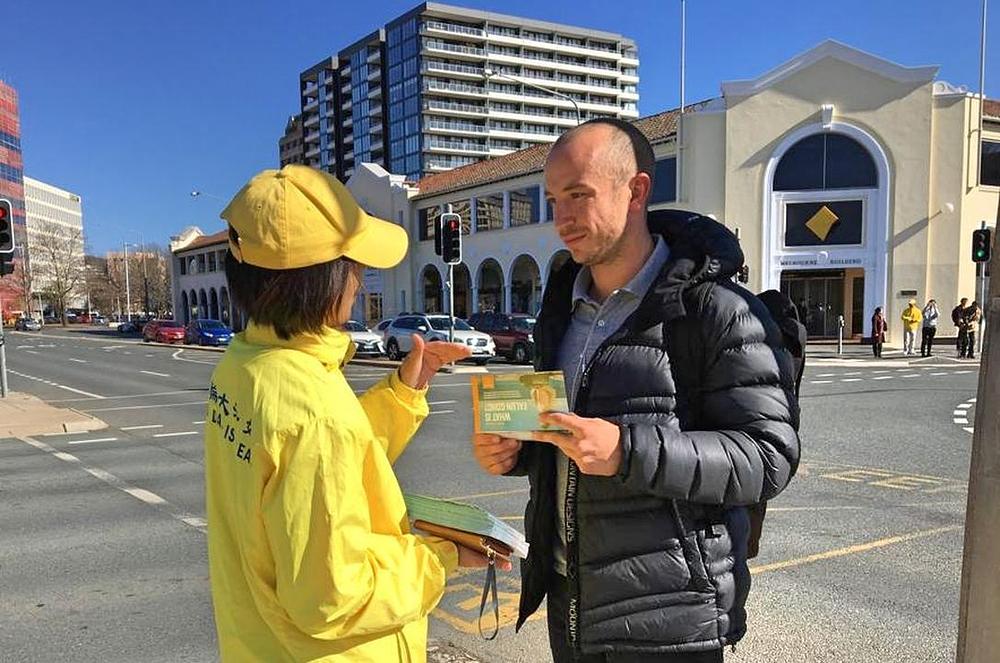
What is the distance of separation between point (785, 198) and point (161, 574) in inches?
1064

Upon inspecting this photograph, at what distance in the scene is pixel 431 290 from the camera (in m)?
41.7

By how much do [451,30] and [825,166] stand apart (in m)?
71.9

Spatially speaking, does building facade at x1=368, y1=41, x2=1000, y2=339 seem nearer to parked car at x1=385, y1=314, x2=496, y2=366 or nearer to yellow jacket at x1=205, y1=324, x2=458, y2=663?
parked car at x1=385, y1=314, x2=496, y2=366

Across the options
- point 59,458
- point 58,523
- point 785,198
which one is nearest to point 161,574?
point 58,523

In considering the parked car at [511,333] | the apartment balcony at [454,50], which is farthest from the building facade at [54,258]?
the parked car at [511,333]

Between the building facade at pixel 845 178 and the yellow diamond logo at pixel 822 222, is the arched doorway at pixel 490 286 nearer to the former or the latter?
the building facade at pixel 845 178

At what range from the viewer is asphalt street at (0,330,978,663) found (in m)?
3.51

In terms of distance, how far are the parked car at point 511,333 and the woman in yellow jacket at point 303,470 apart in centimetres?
2016

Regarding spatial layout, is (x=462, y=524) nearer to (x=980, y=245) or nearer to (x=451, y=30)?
(x=980, y=245)

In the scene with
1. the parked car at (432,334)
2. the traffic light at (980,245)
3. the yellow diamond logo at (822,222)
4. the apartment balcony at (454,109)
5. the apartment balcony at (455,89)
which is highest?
the apartment balcony at (455,89)

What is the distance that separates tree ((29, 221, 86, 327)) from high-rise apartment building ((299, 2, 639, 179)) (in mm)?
33537

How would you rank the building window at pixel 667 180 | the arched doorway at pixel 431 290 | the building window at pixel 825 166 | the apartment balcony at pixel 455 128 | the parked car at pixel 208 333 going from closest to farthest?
1. the building window at pixel 825 166
2. the building window at pixel 667 180
3. the parked car at pixel 208 333
4. the arched doorway at pixel 431 290
5. the apartment balcony at pixel 455 128

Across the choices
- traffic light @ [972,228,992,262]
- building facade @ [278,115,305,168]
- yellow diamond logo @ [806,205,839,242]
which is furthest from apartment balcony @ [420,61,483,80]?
traffic light @ [972,228,992,262]

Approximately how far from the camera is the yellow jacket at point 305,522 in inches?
50.7
